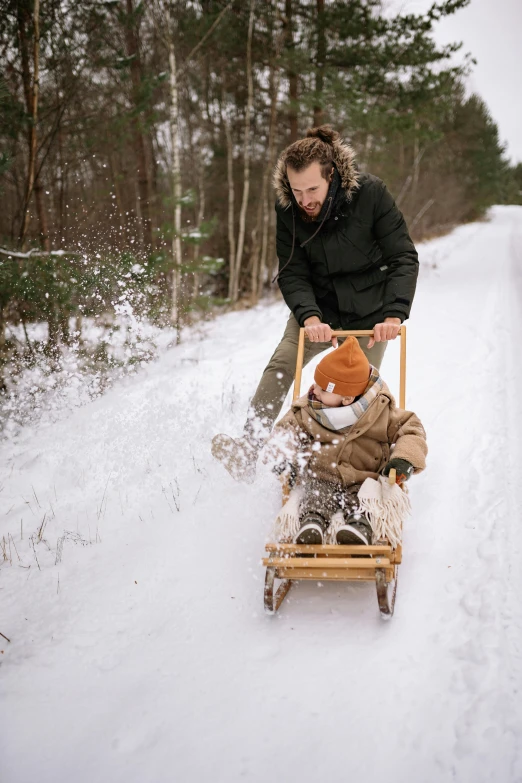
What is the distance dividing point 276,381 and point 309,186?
124 cm

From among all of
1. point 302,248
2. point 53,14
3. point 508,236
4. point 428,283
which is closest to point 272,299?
point 428,283

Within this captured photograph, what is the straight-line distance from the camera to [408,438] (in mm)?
2754

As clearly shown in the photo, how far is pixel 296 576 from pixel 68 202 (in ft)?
22.2

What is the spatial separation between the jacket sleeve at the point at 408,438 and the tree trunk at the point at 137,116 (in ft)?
16.6

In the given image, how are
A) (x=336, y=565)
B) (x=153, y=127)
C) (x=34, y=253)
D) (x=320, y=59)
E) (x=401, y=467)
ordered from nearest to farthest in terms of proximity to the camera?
(x=336, y=565) < (x=401, y=467) < (x=34, y=253) < (x=153, y=127) < (x=320, y=59)

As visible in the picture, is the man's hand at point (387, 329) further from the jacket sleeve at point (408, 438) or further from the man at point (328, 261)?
the jacket sleeve at point (408, 438)

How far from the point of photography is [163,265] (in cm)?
678

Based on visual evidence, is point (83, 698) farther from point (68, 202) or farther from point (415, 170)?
point (415, 170)

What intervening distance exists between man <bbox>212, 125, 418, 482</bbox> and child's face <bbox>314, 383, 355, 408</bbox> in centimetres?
38

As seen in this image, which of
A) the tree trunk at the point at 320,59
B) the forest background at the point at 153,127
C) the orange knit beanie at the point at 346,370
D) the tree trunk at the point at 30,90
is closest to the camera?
the orange knit beanie at the point at 346,370

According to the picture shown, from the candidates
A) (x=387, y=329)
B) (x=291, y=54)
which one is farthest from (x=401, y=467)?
(x=291, y=54)

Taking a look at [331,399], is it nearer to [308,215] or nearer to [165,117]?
[308,215]

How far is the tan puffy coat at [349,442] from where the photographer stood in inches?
114

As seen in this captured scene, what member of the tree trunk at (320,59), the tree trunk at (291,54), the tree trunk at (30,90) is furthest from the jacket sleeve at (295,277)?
the tree trunk at (291,54)
